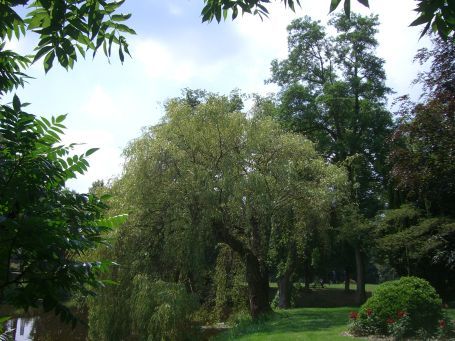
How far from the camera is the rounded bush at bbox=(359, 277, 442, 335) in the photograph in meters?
10.2

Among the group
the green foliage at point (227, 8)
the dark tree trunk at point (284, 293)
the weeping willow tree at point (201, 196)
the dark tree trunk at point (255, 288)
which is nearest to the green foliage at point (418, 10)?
the green foliage at point (227, 8)

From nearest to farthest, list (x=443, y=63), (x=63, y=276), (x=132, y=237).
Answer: (x=63, y=276) < (x=443, y=63) < (x=132, y=237)

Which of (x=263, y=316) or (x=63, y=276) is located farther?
(x=263, y=316)

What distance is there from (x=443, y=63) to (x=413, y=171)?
313 cm

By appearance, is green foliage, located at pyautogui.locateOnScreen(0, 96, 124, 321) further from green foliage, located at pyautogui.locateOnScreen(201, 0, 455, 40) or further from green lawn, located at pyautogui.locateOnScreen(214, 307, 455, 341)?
green lawn, located at pyautogui.locateOnScreen(214, 307, 455, 341)

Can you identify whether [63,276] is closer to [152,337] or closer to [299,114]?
[152,337]

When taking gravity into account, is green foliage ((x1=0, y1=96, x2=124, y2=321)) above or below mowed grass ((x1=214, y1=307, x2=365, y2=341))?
above

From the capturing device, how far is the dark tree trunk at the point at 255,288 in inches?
618

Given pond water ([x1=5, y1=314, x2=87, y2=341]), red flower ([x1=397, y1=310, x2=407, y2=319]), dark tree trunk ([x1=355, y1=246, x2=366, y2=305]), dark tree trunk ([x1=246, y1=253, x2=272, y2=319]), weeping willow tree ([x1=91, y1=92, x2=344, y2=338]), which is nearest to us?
red flower ([x1=397, y1=310, x2=407, y2=319])

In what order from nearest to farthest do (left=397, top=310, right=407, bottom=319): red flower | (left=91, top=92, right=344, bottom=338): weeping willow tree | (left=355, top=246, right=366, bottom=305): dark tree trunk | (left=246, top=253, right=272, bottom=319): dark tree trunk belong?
(left=397, top=310, right=407, bottom=319): red flower
(left=91, top=92, right=344, bottom=338): weeping willow tree
(left=246, top=253, right=272, bottom=319): dark tree trunk
(left=355, top=246, right=366, bottom=305): dark tree trunk

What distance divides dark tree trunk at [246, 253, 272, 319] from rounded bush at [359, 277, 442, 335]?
16.5 ft

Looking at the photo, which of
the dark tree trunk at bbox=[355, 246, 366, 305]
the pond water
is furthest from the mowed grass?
the dark tree trunk at bbox=[355, 246, 366, 305]

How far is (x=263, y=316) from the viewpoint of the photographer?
1550 centimetres

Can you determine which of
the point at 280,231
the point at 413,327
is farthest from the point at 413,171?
the point at 280,231
